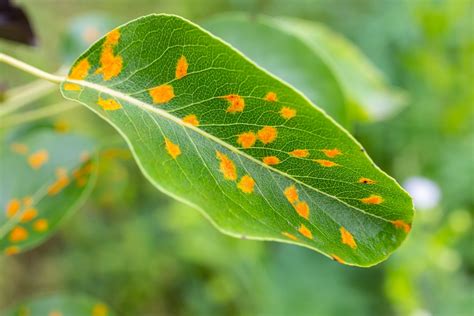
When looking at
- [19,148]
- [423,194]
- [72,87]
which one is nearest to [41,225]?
[19,148]

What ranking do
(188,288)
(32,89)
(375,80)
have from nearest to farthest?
1. (32,89)
2. (375,80)
3. (188,288)

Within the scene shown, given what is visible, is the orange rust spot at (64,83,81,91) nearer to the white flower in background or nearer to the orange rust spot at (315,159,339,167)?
the orange rust spot at (315,159,339,167)

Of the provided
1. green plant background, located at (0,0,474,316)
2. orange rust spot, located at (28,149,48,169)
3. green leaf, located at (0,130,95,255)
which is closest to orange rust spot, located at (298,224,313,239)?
green leaf, located at (0,130,95,255)

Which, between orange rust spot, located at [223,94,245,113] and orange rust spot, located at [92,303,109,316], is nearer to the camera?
orange rust spot, located at [223,94,245,113]

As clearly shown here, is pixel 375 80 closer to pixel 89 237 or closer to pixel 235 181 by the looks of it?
pixel 235 181

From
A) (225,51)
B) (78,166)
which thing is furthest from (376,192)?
(78,166)

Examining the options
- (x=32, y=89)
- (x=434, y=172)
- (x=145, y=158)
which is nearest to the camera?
(x=145, y=158)

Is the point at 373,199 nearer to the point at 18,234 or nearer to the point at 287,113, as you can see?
the point at 287,113
